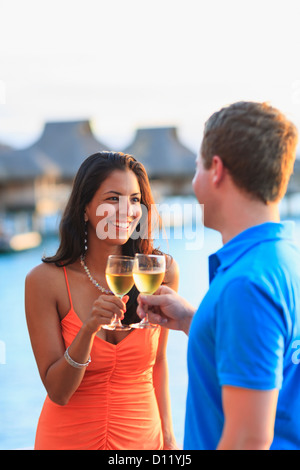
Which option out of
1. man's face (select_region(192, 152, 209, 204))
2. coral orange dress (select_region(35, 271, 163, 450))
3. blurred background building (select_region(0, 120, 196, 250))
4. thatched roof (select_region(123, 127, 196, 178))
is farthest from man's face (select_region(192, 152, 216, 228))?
thatched roof (select_region(123, 127, 196, 178))

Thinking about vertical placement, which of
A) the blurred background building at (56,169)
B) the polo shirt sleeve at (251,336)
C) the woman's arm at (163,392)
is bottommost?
the blurred background building at (56,169)

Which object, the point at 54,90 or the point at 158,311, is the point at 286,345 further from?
the point at 54,90

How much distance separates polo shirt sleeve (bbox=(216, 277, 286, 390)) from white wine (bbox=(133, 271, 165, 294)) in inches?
19.6

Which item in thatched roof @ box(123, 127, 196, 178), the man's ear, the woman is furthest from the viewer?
thatched roof @ box(123, 127, 196, 178)

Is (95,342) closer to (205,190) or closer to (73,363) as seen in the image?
(73,363)

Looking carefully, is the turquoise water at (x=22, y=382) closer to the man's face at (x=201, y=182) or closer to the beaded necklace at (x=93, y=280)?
the beaded necklace at (x=93, y=280)

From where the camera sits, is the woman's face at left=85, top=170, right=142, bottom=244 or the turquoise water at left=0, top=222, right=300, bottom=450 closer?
the woman's face at left=85, top=170, right=142, bottom=244

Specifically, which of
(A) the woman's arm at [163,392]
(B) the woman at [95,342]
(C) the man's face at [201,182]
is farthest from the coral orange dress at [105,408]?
(C) the man's face at [201,182]

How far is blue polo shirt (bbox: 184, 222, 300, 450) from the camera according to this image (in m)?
0.87

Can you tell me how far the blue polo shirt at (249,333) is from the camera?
0.87 metres

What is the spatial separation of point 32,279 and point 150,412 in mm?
483

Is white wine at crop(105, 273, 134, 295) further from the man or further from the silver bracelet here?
the man

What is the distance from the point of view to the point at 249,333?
2.83 ft

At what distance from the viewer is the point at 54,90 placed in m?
46.8
